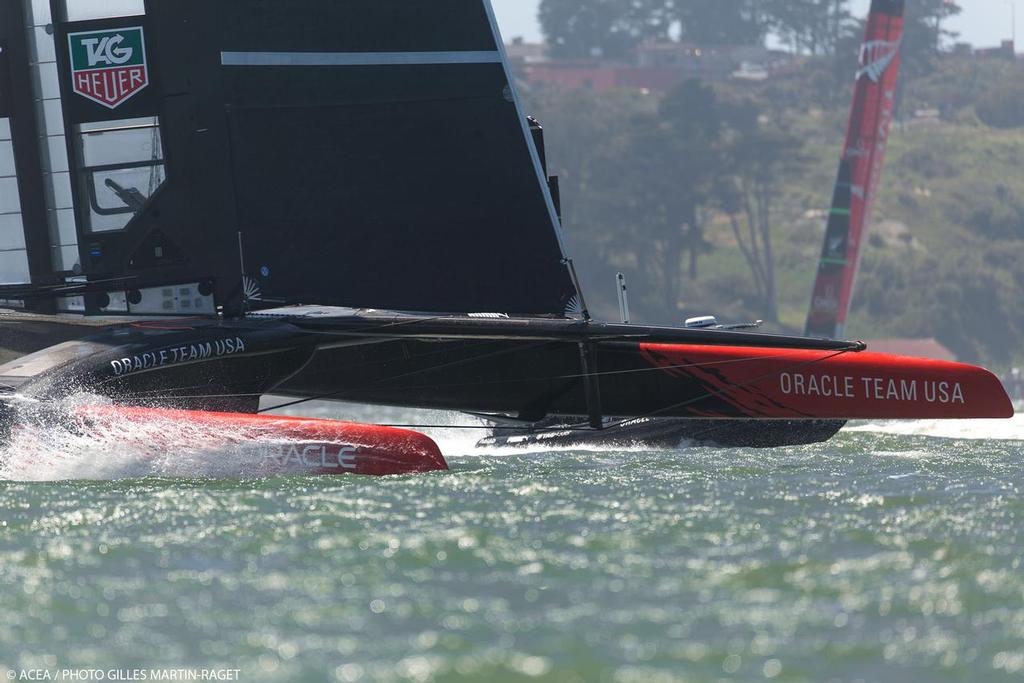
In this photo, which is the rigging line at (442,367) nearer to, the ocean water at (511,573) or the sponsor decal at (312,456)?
the ocean water at (511,573)

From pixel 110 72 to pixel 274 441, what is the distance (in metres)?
3.20

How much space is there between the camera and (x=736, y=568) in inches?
254

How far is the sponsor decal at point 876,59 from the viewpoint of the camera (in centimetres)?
3609

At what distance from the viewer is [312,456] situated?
28.8 ft

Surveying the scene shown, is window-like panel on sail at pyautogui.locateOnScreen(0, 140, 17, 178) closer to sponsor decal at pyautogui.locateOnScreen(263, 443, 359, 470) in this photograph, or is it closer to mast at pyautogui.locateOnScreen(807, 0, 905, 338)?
sponsor decal at pyautogui.locateOnScreen(263, 443, 359, 470)

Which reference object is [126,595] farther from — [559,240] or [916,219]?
[916,219]

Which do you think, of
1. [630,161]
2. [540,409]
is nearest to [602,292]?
[630,161]

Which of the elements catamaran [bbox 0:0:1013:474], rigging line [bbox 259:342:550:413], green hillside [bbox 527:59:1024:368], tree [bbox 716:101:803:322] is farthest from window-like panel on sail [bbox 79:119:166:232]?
tree [bbox 716:101:803:322]

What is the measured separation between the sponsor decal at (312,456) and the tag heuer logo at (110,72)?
10.1 ft

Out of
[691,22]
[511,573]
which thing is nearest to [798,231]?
[691,22]

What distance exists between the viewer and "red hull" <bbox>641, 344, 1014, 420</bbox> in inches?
408

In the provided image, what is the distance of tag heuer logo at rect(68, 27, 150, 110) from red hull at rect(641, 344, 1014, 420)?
146 inches

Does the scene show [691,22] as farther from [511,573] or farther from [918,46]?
[511,573]

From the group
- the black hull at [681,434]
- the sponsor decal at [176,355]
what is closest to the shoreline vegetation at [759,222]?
the black hull at [681,434]
